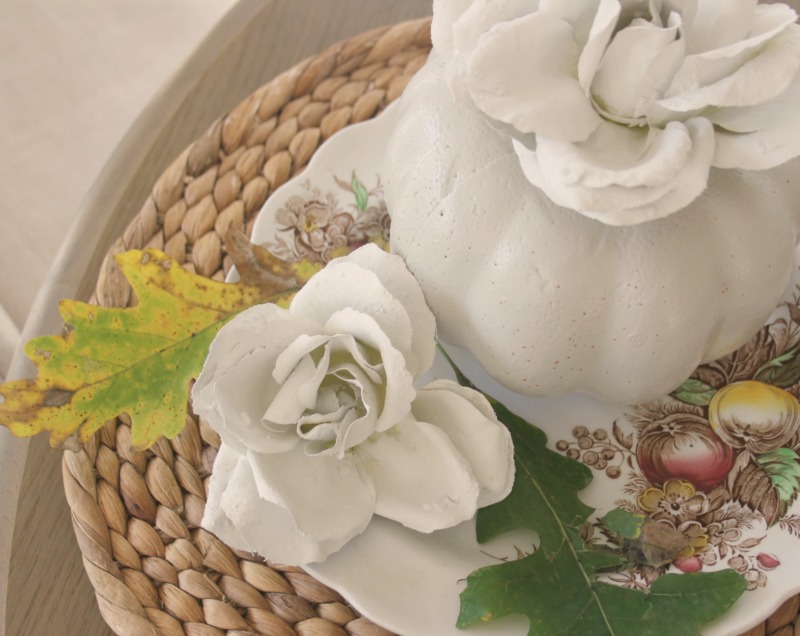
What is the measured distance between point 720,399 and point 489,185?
0.68 feet

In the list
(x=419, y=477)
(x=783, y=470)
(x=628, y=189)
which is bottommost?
(x=783, y=470)

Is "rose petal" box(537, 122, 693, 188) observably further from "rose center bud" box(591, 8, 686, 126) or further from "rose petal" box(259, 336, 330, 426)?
"rose petal" box(259, 336, 330, 426)

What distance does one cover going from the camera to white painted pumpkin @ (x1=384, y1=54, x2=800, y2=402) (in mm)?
432

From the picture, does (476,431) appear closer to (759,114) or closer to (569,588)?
(569,588)

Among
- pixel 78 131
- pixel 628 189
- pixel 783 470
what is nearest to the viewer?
pixel 628 189

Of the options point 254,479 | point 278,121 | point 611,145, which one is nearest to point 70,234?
point 278,121

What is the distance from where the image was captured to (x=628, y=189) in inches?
14.9

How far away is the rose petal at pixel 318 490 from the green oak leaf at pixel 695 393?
0.68ft

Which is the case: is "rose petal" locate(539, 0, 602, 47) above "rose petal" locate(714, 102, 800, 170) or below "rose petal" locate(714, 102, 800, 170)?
above

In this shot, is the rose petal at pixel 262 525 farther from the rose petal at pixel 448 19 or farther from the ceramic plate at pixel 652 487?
the rose petal at pixel 448 19

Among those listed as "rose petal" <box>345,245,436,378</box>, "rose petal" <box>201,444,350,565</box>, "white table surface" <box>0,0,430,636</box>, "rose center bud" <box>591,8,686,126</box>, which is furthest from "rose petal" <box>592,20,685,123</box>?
"white table surface" <box>0,0,430,636</box>

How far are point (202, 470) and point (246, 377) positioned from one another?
0.14 metres

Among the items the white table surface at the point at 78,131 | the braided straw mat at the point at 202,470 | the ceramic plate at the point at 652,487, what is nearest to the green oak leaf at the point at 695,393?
the ceramic plate at the point at 652,487

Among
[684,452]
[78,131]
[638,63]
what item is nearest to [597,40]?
[638,63]
